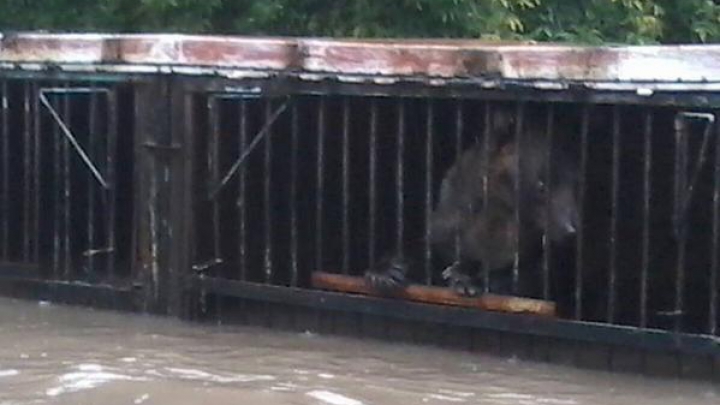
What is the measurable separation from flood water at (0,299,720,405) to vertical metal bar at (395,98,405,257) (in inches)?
22.5

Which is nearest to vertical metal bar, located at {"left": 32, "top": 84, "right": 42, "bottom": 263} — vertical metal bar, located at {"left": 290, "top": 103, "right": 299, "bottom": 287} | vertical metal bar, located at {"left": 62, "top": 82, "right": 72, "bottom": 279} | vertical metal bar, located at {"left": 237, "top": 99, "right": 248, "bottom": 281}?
vertical metal bar, located at {"left": 62, "top": 82, "right": 72, "bottom": 279}

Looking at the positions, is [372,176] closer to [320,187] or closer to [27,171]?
[320,187]

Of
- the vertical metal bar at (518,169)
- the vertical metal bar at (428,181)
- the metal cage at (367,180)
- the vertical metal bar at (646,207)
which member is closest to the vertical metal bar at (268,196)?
the metal cage at (367,180)

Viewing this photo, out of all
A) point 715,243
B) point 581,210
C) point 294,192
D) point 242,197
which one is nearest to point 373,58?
point 294,192

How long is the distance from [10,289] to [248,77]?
2.14 metres

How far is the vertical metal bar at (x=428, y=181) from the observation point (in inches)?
339

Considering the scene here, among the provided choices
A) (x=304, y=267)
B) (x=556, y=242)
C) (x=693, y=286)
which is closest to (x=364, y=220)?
(x=304, y=267)

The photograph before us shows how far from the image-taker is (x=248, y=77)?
910 cm

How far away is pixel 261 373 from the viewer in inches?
320

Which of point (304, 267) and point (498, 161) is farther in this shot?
point (304, 267)

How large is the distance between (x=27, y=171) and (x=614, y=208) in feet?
11.9

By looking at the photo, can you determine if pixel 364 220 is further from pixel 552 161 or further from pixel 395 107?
pixel 552 161

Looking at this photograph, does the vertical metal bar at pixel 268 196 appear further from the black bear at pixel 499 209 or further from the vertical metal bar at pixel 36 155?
the vertical metal bar at pixel 36 155

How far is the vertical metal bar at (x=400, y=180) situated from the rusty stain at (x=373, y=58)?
0.22 meters
